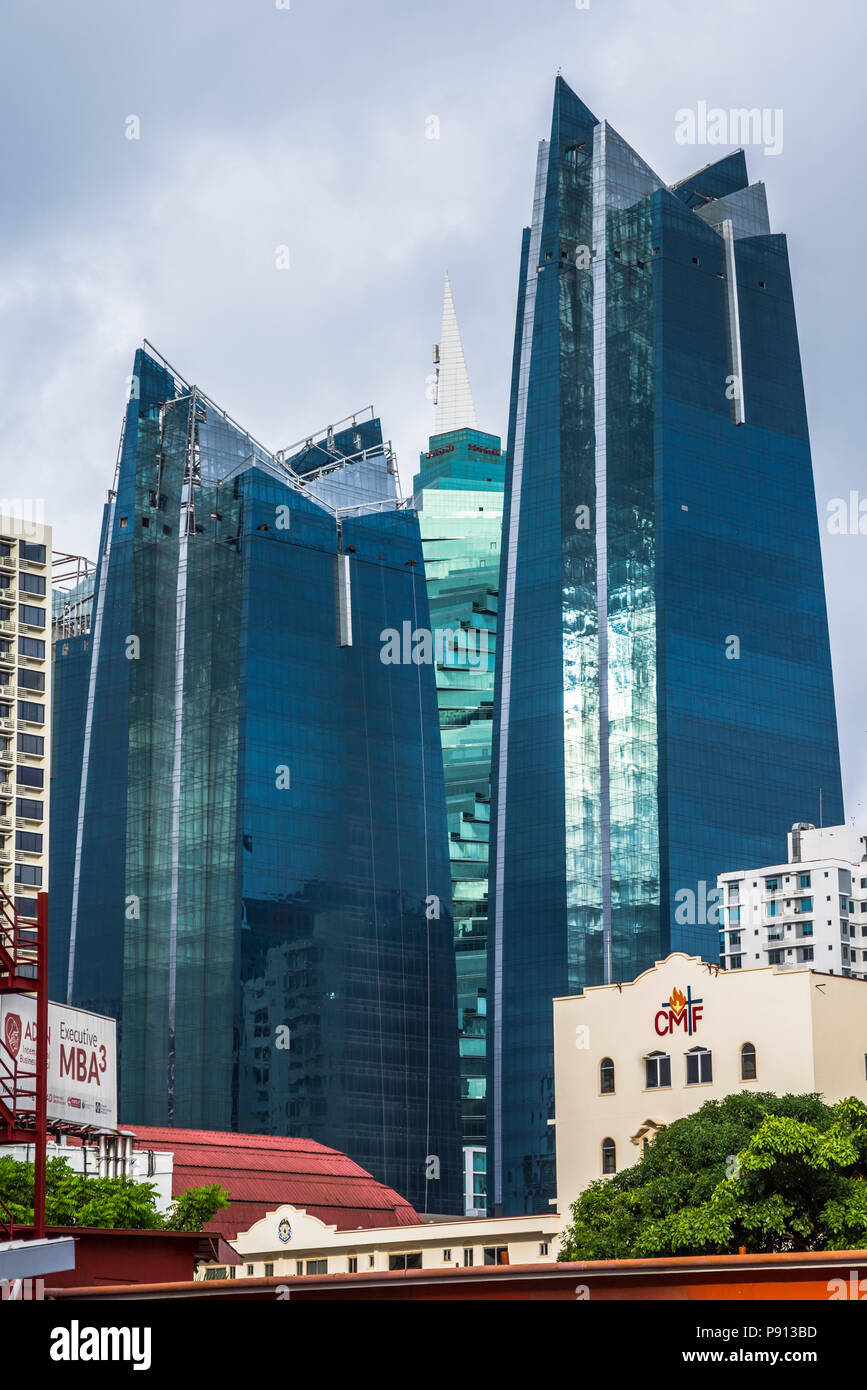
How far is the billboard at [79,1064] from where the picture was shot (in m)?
106

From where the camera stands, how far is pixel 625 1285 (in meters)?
43.6

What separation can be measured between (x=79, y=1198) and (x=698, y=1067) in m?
37.6

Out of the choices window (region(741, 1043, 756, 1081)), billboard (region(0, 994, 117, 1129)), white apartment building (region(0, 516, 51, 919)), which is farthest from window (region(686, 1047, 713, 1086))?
white apartment building (region(0, 516, 51, 919))

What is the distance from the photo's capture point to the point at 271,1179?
158 metres

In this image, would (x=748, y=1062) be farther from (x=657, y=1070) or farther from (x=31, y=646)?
(x=31, y=646)

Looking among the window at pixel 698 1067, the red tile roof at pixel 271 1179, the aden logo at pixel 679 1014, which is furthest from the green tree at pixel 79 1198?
the red tile roof at pixel 271 1179

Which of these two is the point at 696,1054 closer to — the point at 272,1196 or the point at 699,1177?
the point at 699,1177

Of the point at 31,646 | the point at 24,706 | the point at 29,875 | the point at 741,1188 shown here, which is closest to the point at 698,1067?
the point at 741,1188

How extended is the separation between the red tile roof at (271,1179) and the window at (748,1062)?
4206 cm

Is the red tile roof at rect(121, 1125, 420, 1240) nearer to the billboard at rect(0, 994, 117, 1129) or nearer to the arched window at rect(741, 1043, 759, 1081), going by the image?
the billboard at rect(0, 994, 117, 1129)

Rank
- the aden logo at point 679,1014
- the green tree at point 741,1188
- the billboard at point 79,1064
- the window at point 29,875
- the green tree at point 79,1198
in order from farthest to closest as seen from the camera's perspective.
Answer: the aden logo at point 679,1014 < the window at point 29,875 < the billboard at point 79,1064 < the green tree at point 79,1198 < the green tree at point 741,1188

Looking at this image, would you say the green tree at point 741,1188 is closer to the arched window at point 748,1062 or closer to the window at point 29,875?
the arched window at point 748,1062
